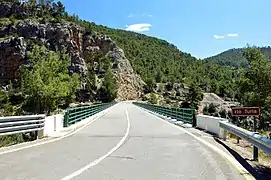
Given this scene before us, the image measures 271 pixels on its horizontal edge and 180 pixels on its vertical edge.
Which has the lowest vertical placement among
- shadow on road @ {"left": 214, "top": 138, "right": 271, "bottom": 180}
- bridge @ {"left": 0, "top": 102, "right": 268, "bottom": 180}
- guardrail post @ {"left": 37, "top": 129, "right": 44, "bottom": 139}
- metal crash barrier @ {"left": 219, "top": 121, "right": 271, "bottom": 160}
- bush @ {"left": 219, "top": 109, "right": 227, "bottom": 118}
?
bush @ {"left": 219, "top": 109, "right": 227, "bottom": 118}

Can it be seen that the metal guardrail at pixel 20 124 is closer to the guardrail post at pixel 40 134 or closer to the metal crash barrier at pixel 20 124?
the metal crash barrier at pixel 20 124

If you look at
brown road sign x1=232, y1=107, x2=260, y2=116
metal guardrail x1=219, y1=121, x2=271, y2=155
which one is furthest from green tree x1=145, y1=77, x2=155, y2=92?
metal guardrail x1=219, y1=121, x2=271, y2=155

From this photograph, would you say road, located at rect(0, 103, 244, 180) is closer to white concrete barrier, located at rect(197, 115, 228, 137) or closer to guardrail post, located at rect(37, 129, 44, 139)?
guardrail post, located at rect(37, 129, 44, 139)

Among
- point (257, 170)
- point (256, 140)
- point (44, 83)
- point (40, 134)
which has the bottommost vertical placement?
point (257, 170)

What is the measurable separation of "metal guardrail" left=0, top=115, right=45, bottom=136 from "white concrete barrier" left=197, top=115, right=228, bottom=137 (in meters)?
7.39

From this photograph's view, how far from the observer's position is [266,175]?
7.89 meters

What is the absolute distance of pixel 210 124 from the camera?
17828mm

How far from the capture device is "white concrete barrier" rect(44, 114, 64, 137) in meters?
15.5

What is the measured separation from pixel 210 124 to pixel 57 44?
123188mm

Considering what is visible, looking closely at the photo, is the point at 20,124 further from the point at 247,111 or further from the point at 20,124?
the point at 247,111

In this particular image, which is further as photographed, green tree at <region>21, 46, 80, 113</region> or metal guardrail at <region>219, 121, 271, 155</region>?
green tree at <region>21, 46, 80, 113</region>

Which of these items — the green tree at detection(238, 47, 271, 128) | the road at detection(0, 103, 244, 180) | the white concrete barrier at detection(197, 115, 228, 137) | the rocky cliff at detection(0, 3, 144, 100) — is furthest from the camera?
the rocky cliff at detection(0, 3, 144, 100)

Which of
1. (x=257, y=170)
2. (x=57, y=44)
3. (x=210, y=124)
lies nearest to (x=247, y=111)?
(x=257, y=170)

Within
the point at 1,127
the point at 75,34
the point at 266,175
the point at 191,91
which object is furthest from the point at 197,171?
the point at 75,34
